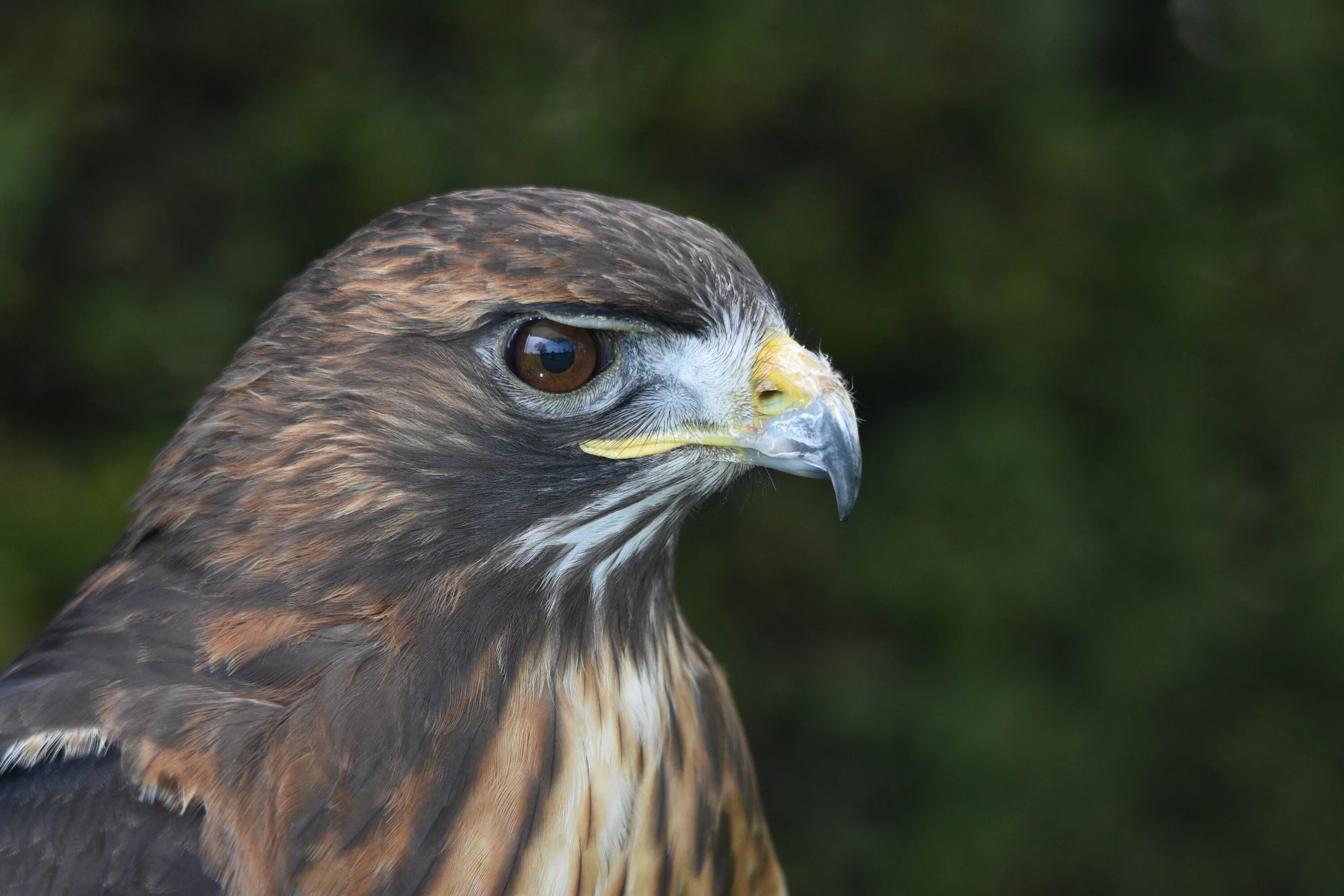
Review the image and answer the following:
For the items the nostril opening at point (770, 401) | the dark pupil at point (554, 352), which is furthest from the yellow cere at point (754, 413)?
the dark pupil at point (554, 352)

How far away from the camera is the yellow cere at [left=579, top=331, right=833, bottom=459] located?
1.73 metres

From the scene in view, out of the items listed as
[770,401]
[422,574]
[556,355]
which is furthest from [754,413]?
[422,574]

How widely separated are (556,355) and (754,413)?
0.86ft

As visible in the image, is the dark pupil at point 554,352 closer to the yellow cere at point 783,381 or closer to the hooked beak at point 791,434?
the hooked beak at point 791,434

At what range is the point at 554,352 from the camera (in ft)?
5.54

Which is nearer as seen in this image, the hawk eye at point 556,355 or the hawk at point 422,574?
the hawk at point 422,574

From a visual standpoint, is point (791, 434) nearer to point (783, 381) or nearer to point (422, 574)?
point (783, 381)

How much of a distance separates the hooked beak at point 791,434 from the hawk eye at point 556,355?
88 mm

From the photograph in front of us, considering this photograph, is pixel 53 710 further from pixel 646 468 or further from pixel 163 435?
pixel 163 435

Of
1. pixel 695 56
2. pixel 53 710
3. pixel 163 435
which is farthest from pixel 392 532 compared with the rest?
pixel 695 56

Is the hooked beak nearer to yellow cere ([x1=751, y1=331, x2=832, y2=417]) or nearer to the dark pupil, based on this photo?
yellow cere ([x1=751, y1=331, x2=832, y2=417])

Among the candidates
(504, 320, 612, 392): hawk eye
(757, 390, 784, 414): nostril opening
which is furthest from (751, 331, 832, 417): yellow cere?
(504, 320, 612, 392): hawk eye

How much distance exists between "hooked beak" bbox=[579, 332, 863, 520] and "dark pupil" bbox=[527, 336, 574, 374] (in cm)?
10

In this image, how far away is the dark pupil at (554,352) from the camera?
1682 mm
